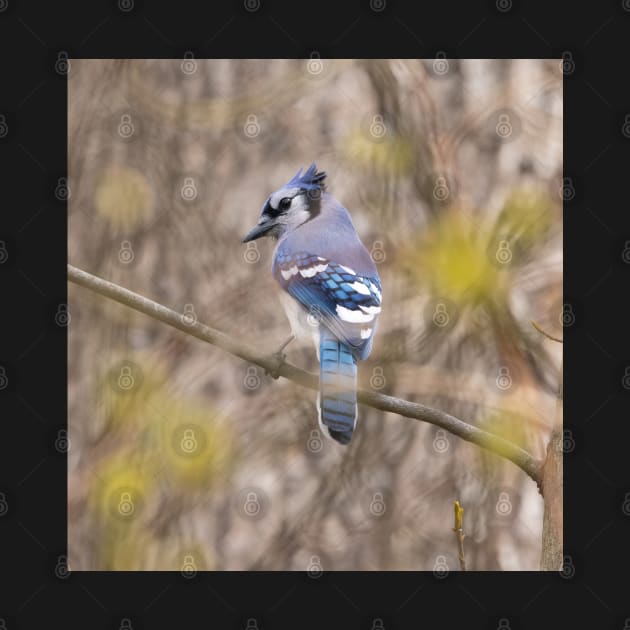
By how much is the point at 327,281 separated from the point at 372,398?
633 mm

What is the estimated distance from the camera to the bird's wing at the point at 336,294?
3.98 m

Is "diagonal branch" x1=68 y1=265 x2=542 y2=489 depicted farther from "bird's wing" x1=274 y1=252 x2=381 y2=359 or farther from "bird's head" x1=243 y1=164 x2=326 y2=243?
"bird's head" x1=243 y1=164 x2=326 y2=243

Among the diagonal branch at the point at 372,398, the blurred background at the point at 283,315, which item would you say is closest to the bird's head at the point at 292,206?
the blurred background at the point at 283,315

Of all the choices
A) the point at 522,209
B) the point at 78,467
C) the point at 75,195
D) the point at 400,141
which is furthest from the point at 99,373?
the point at 522,209

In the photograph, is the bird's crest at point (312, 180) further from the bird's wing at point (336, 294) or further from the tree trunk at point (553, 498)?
the tree trunk at point (553, 498)

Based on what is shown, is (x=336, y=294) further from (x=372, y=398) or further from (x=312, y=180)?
(x=312, y=180)

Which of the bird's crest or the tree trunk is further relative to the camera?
the bird's crest

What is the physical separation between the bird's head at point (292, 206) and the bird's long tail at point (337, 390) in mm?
858

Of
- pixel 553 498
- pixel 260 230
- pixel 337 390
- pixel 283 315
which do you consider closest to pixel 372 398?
pixel 337 390

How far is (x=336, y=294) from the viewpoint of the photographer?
13.5 feet

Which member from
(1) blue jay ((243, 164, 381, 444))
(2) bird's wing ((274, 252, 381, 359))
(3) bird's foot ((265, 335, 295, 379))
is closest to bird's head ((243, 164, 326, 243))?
(1) blue jay ((243, 164, 381, 444))

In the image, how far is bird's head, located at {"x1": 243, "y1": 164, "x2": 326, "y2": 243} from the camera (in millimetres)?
4617

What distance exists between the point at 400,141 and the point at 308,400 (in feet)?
4.34

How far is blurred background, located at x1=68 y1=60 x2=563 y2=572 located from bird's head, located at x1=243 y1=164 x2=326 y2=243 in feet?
0.39
